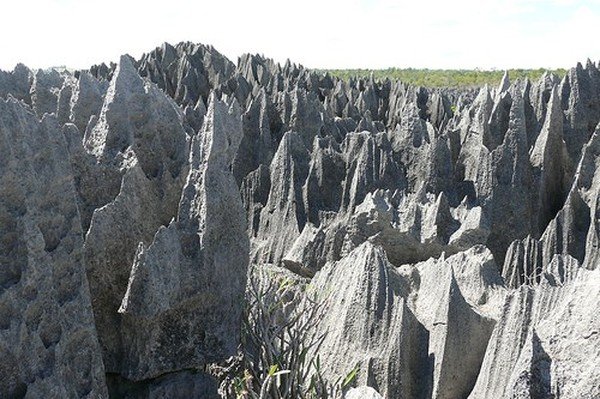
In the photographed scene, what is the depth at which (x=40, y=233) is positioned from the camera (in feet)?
8.14

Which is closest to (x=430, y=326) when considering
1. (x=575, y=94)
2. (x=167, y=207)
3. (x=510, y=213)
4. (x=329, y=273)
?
(x=329, y=273)

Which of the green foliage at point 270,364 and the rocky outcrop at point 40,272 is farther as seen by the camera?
the green foliage at point 270,364

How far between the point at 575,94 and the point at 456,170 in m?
2.64

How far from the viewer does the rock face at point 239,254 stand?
244 cm

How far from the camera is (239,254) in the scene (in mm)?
3404

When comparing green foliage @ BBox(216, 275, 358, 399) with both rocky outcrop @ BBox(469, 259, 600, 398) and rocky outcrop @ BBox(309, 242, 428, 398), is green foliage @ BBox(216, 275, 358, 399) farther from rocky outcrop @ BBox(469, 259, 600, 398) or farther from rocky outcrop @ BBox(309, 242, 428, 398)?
rocky outcrop @ BBox(469, 259, 600, 398)

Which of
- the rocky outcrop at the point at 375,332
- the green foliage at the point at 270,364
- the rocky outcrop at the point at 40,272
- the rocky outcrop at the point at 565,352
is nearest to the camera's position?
the rocky outcrop at the point at 565,352

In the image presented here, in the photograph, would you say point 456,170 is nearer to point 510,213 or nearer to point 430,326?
point 510,213

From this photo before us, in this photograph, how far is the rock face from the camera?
8.00ft

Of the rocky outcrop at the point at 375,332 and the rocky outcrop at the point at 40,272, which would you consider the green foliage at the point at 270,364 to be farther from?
the rocky outcrop at the point at 40,272

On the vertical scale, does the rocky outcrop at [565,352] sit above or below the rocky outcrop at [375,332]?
above

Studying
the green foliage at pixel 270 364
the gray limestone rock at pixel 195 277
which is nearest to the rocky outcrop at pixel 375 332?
the green foliage at pixel 270 364

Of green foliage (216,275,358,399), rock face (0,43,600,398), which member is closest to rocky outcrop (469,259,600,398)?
rock face (0,43,600,398)

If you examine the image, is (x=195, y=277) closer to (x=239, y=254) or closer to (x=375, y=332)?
(x=239, y=254)
